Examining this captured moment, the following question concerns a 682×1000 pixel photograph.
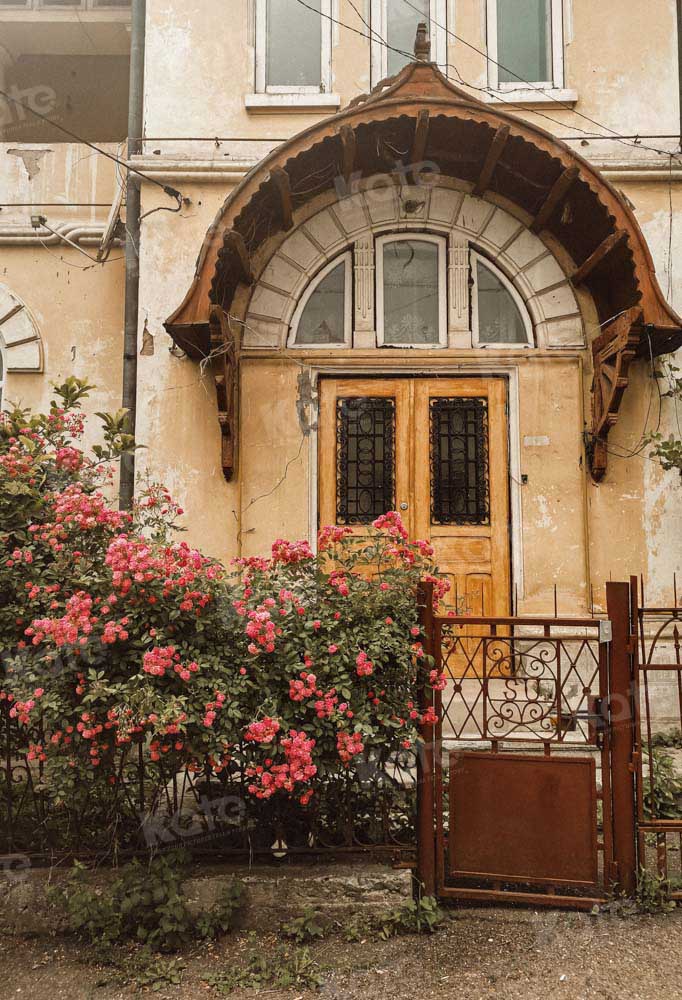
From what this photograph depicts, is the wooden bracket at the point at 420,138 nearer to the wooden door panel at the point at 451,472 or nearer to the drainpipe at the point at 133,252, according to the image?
the wooden door panel at the point at 451,472

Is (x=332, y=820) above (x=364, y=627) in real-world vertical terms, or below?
below

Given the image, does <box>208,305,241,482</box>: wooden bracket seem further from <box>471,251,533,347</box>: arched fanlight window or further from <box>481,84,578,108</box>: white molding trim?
<box>481,84,578,108</box>: white molding trim

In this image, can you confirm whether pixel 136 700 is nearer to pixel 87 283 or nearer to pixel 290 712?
pixel 290 712

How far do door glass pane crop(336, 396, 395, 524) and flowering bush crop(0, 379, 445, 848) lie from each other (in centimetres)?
308

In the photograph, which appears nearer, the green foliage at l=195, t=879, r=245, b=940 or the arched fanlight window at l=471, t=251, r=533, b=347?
the green foliage at l=195, t=879, r=245, b=940

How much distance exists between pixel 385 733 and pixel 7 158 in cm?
766

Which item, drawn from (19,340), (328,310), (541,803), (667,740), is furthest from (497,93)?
(541,803)

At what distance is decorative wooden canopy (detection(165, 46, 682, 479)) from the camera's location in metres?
6.30

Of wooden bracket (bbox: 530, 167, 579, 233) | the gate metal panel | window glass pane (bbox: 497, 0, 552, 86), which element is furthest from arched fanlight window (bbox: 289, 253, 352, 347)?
the gate metal panel

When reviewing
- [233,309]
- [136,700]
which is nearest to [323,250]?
[233,309]

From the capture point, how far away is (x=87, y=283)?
7996mm

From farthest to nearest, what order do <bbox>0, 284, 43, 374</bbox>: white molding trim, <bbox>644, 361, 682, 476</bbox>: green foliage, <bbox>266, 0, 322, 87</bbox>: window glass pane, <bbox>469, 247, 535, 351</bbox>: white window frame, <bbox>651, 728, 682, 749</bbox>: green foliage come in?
<bbox>0, 284, 43, 374</bbox>: white molding trim → <bbox>266, 0, 322, 87</bbox>: window glass pane → <bbox>469, 247, 535, 351</bbox>: white window frame → <bbox>644, 361, 682, 476</bbox>: green foliage → <bbox>651, 728, 682, 749</bbox>: green foliage

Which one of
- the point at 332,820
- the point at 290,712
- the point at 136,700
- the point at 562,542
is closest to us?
the point at 136,700

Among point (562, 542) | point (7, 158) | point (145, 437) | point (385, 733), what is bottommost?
point (385, 733)
